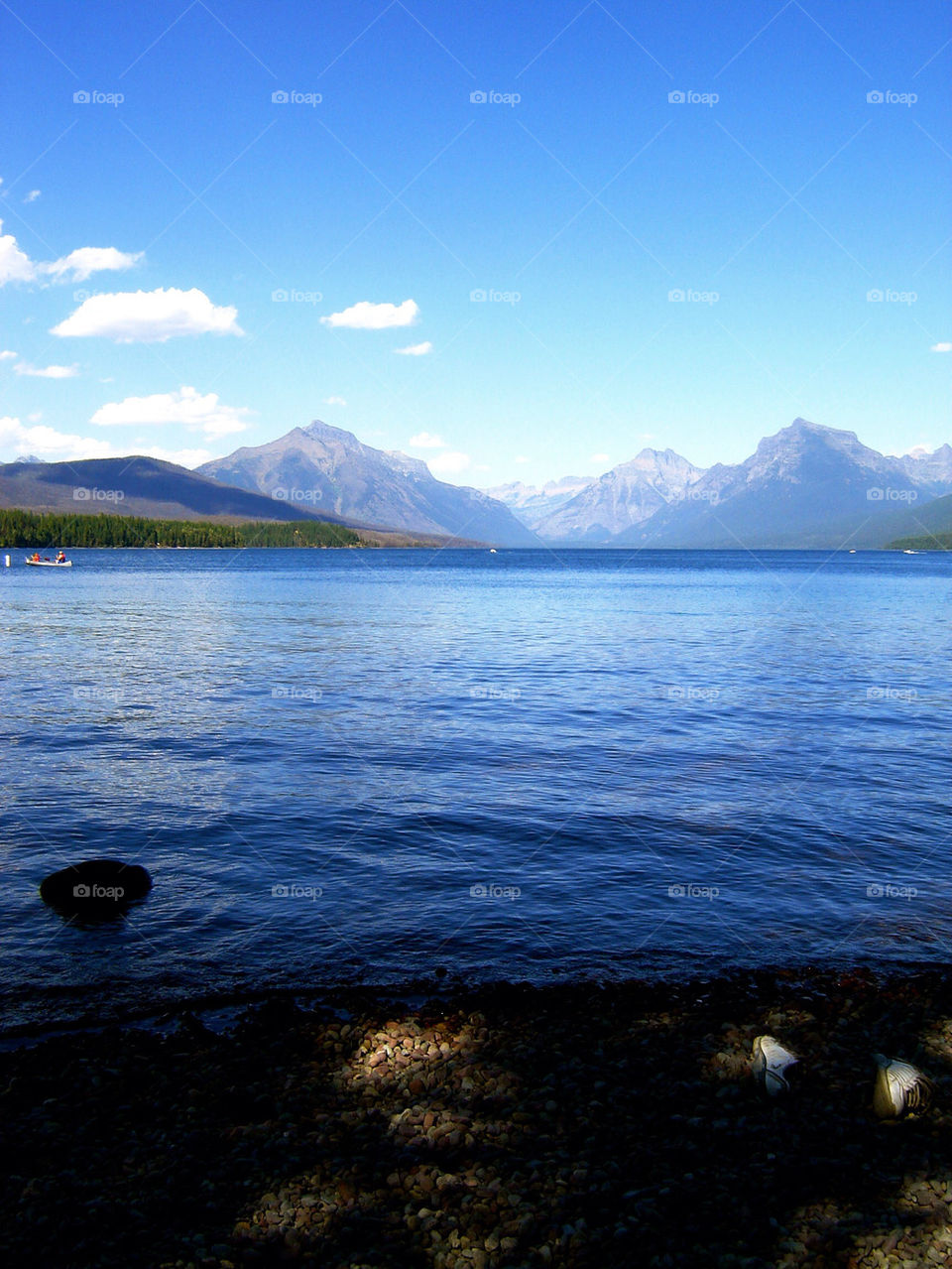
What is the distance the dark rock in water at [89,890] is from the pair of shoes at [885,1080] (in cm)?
1021

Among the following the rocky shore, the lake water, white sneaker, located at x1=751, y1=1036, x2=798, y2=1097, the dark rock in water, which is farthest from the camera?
the dark rock in water

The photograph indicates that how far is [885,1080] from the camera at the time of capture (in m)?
9.62

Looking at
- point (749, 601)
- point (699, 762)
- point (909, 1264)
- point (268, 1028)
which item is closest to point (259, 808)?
point (268, 1028)

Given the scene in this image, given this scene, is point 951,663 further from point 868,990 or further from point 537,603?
point 537,603

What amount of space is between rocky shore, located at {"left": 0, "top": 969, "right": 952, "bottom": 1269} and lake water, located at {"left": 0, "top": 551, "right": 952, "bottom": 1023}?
1666 mm

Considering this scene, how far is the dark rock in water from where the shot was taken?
15047 mm

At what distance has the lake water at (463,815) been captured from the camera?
13852 millimetres

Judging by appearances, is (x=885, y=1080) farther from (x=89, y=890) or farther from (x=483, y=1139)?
(x=89, y=890)

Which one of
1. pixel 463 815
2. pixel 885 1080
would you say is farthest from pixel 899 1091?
pixel 463 815

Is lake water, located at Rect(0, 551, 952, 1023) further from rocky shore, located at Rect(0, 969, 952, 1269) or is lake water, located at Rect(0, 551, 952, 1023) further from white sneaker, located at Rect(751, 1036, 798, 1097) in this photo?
white sneaker, located at Rect(751, 1036, 798, 1097)

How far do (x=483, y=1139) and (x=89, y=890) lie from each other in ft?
29.1

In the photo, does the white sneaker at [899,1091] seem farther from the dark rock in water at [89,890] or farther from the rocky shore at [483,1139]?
the dark rock in water at [89,890]

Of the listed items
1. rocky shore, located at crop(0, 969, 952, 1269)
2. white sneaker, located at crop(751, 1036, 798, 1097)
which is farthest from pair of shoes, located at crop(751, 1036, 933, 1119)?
rocky shore, located at crop(0, 969, 952, 1269)

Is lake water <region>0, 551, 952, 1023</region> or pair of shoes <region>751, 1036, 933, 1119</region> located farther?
lake water <region>0, 551, 952, 1023</region>
